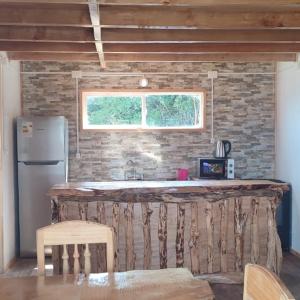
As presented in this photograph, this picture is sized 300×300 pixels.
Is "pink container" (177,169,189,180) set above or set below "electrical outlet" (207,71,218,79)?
below

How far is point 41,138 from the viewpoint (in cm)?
505

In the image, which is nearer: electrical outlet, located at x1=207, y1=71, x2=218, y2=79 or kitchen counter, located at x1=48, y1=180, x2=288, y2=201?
kitchen counter, located at x1=48, y1=180, x2=288, y2=201

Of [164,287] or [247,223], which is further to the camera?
[247,223]

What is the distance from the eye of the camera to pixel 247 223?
375 cm

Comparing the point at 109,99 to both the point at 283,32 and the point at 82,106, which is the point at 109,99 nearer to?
the point at 82,106

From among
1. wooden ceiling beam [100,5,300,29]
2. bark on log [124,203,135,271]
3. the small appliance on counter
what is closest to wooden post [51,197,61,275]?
bark on log [124,203,135,271]

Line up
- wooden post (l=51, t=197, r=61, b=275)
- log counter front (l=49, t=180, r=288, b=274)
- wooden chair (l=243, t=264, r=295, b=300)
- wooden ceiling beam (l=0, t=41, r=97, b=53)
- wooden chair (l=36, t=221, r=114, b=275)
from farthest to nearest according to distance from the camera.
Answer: wooden ceiling beam (l=0, t=41, r=97, b=53) → log counter front (l=49, t=180, r=288, b=274) → wooden post (l=51, t=197, r=61, b=275) → wooden chair (l=36, t=221, r=114, b=275) → wooden chair (l=243, t=264, r=295, b=300)

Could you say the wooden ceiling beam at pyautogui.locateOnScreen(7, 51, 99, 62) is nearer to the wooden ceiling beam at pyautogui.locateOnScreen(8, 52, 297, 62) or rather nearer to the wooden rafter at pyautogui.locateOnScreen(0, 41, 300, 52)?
the wooden ceiling beam at pyautogui.locateOnScreen(8, 52, 297, 62)

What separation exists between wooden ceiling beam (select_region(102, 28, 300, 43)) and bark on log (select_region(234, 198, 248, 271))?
1.55 meters

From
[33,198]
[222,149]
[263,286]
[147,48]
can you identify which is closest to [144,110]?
[222,149]

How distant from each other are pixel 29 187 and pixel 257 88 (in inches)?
130

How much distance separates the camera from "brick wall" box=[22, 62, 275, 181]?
554 cm

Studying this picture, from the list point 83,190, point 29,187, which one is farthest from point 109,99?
point 83,190

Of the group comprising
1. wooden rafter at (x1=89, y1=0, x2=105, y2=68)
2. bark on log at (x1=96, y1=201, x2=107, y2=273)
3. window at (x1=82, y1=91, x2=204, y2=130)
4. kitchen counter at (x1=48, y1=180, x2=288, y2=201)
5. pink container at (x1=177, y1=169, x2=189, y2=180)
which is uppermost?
wooden rafter at (x1=89, y1=0, x2=105, y2=68)
